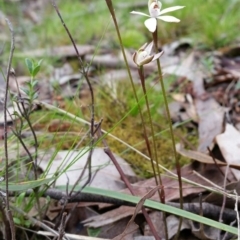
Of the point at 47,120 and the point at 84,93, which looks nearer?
the point at 47,120

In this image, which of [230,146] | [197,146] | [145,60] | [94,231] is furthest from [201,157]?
[145,60]

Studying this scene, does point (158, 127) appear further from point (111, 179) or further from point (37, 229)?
point (37, 229)

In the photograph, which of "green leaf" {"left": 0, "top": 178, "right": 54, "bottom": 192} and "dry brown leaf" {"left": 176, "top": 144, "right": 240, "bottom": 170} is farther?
"dry brown leaf" {"left": 176, "top": 144, "right": 240, "bottom": 170}

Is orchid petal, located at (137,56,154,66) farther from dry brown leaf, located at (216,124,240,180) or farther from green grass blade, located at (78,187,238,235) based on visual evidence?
dry brown leaf, located at (216,124,240,180)

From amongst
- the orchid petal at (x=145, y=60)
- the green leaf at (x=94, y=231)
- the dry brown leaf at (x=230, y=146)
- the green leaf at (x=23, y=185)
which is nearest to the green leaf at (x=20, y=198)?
the green leaf at (x=23, y=185)

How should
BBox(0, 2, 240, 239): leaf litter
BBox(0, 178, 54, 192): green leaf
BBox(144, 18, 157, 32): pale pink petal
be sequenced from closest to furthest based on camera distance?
BBox(144, 18, 157, 32): pale pink petal, BBox(0, 178, 54, 192): green leaf, BBox(0, 2, 240, 239): leaf litter

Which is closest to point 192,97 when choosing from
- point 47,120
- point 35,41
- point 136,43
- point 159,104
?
point 159,104

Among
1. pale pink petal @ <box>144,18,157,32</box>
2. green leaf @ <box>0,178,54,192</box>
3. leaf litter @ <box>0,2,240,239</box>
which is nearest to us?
pale pink petal @ <box>144,18,157,32</box>

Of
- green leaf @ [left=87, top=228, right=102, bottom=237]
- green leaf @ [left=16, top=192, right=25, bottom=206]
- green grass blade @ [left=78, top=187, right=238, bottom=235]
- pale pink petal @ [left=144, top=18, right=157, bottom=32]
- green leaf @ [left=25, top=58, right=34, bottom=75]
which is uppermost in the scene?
pale pink petal @ [left=144, top=18, right=157, bottom=32]

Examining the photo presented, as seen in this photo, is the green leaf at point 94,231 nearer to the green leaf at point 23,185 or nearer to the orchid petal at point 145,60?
the green leaf at point 23,185

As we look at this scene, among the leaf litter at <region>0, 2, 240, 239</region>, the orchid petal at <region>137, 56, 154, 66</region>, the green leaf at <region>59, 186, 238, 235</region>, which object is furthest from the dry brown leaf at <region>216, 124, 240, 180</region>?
the orchid petal at <region>137, 56, 154, 66</region>

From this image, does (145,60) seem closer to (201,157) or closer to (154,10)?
(154,10)
